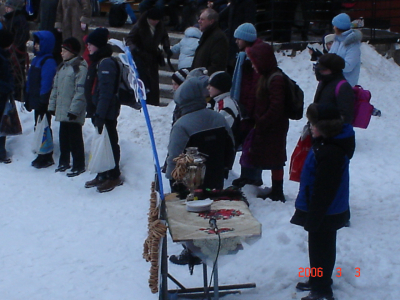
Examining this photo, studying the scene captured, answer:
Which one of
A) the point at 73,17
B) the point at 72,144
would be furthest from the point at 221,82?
the point at 73,17

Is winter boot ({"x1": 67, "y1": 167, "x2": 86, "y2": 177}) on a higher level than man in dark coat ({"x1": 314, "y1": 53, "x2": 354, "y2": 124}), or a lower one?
lower

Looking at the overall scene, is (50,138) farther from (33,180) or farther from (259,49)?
(259,49)

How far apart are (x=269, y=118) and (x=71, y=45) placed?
2960mm

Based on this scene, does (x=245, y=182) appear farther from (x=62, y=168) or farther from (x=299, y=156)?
(x=62, y=168)

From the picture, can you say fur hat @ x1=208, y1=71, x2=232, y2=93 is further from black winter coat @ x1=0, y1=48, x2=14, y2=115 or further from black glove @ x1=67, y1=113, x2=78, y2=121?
black winter coat @ x1=0, y1=48, x2=14, y2=115

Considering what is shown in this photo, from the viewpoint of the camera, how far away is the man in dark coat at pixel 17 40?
30.8ft

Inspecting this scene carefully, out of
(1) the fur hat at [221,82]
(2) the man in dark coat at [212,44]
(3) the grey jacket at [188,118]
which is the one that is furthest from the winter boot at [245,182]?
(3) the grey jacket at [188,118]

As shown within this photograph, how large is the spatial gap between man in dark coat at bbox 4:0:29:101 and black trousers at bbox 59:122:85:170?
1.76 m

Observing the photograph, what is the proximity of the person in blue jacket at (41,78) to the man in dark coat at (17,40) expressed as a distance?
1220mm

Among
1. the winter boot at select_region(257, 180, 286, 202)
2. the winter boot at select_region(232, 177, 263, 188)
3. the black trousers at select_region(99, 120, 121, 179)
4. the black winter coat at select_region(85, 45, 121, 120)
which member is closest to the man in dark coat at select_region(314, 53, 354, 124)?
the winter boot at select_region(257, 180, 286, 202)

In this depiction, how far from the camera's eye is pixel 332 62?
5.89 meters

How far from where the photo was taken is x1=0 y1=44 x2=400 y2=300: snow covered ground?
5191mm

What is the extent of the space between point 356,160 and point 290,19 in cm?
442

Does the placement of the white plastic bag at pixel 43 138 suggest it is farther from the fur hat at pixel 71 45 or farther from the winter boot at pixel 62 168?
the fur hat at pixel 71 45
